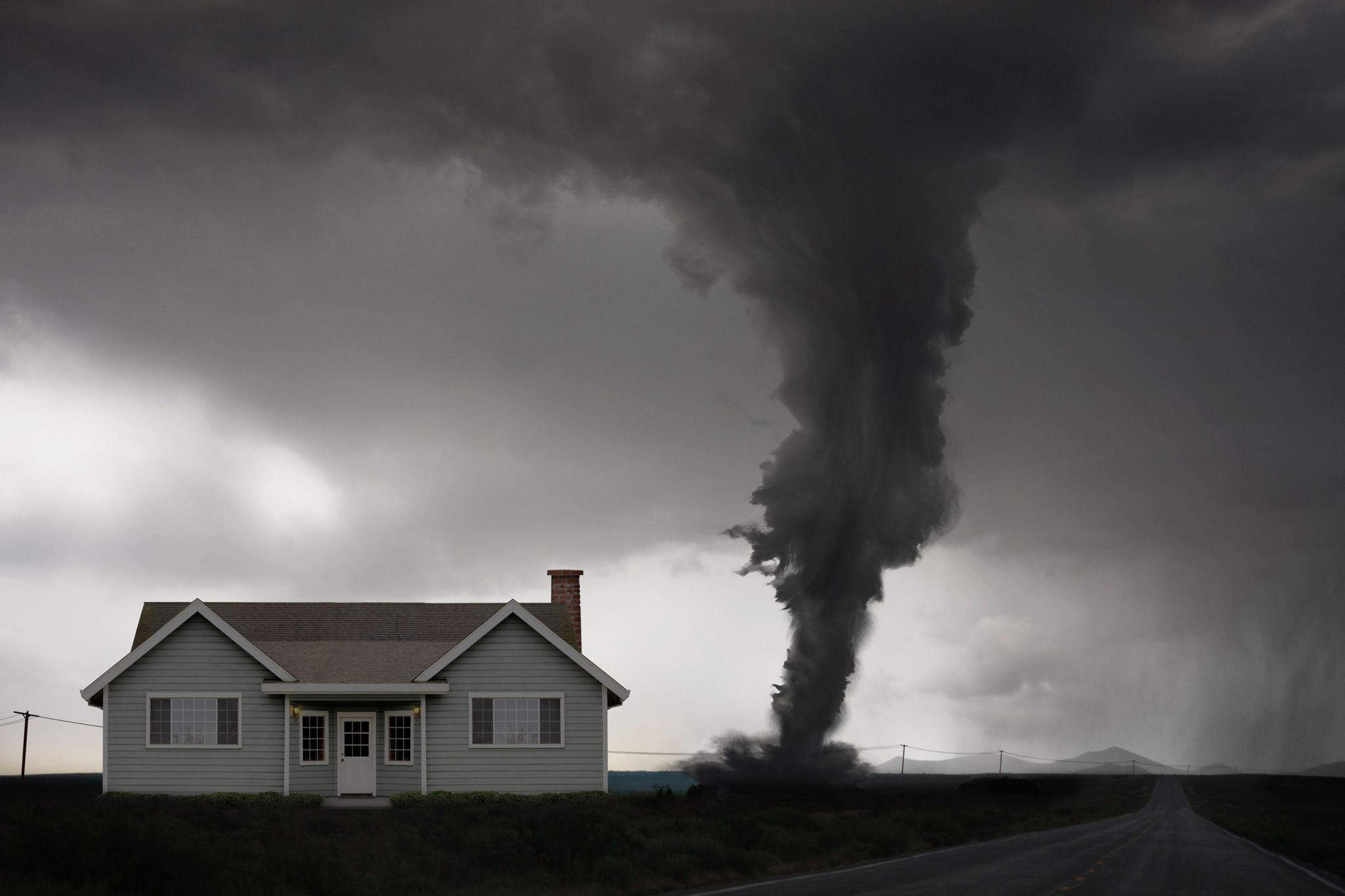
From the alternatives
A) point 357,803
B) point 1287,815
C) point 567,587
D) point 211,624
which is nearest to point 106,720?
point 211,624

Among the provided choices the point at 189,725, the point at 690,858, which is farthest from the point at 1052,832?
the point at 189,725

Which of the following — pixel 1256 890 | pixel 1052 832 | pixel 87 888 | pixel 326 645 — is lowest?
pixel 1052 832

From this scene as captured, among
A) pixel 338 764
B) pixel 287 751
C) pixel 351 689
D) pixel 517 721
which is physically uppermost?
pixel 351 689

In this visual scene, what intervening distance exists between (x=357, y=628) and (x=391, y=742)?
18.2 feet

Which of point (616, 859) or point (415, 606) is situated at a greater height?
point (415, 606)

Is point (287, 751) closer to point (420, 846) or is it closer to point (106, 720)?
point (106, 720)

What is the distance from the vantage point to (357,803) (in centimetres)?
3519

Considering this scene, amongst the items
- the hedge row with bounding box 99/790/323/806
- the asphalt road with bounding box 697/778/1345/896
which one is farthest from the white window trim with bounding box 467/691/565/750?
the asphalt road with bounding box 697/778/1345/896

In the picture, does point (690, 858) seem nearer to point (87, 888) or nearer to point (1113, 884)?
point (1113, 884)

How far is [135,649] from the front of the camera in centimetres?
3519

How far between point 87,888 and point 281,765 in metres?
21.5

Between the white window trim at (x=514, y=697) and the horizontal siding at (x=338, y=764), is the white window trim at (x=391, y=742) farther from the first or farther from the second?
the white window trim at (x=514, y=697)

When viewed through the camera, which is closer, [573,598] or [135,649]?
[135,649]


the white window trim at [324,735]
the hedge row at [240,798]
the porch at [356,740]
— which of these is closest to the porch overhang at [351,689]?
the porch at [356,740]
